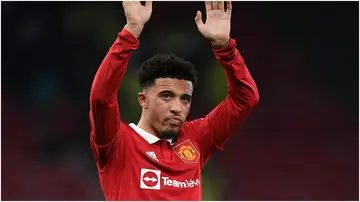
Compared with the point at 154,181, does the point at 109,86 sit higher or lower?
higher

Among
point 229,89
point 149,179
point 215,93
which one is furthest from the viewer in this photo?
point 215,93

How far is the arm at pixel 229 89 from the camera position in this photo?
2.76 metres

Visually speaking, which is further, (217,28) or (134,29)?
(217,28)

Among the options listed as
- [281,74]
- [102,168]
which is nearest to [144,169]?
[102,168]

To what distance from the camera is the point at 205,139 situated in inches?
118

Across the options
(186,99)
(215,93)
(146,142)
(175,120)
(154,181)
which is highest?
(215,93)

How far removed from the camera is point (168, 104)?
9.04 feet

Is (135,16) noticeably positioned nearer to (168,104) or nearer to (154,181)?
(168,104)

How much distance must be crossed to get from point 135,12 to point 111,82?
1.10 ft

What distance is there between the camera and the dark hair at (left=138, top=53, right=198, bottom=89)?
2838mm

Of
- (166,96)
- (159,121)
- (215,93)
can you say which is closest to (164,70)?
(166,96)

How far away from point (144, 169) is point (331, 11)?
425 cm

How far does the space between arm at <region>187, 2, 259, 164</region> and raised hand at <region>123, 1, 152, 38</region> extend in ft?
1.01

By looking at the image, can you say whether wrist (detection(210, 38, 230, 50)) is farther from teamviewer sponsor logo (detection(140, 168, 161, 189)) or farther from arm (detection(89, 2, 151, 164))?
teamviewer sponsor logo (detection(140, 168, 161, 189))
